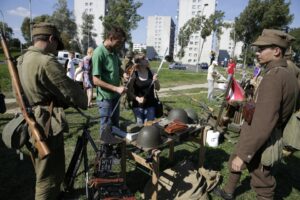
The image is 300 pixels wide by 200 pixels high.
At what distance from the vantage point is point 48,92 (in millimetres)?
2607

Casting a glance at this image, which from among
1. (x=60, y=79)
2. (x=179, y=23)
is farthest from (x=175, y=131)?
(x=179, y=23)

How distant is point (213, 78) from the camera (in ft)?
38.6

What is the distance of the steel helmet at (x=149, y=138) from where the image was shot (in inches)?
A: 129

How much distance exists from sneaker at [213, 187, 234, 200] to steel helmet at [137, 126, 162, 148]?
1.51m

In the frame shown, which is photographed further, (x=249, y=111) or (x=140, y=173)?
(x=140, y=173)

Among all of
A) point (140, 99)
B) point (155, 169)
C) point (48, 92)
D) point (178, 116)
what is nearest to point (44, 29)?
point (48, 92)

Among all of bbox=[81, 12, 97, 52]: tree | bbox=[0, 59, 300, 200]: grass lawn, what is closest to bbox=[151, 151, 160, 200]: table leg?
bbox=[0, 59, 300, 200]: grass lawn

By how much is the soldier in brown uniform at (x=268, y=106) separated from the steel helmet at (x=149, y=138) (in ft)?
3.32

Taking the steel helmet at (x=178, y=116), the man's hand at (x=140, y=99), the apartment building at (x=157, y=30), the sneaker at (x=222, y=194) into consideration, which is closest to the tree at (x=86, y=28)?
the apartment building at (x=157, y=30)

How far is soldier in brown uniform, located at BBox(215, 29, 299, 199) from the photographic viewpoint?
249 centimetres

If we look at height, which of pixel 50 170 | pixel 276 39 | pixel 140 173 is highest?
pixel 276 39

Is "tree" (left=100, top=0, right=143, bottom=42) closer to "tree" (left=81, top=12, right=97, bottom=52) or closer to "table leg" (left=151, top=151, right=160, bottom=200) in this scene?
"tree" (left=81, top=12, right=97, bottom=52)

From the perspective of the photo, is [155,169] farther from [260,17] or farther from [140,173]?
[260,17]

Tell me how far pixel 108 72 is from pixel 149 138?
1.38m
